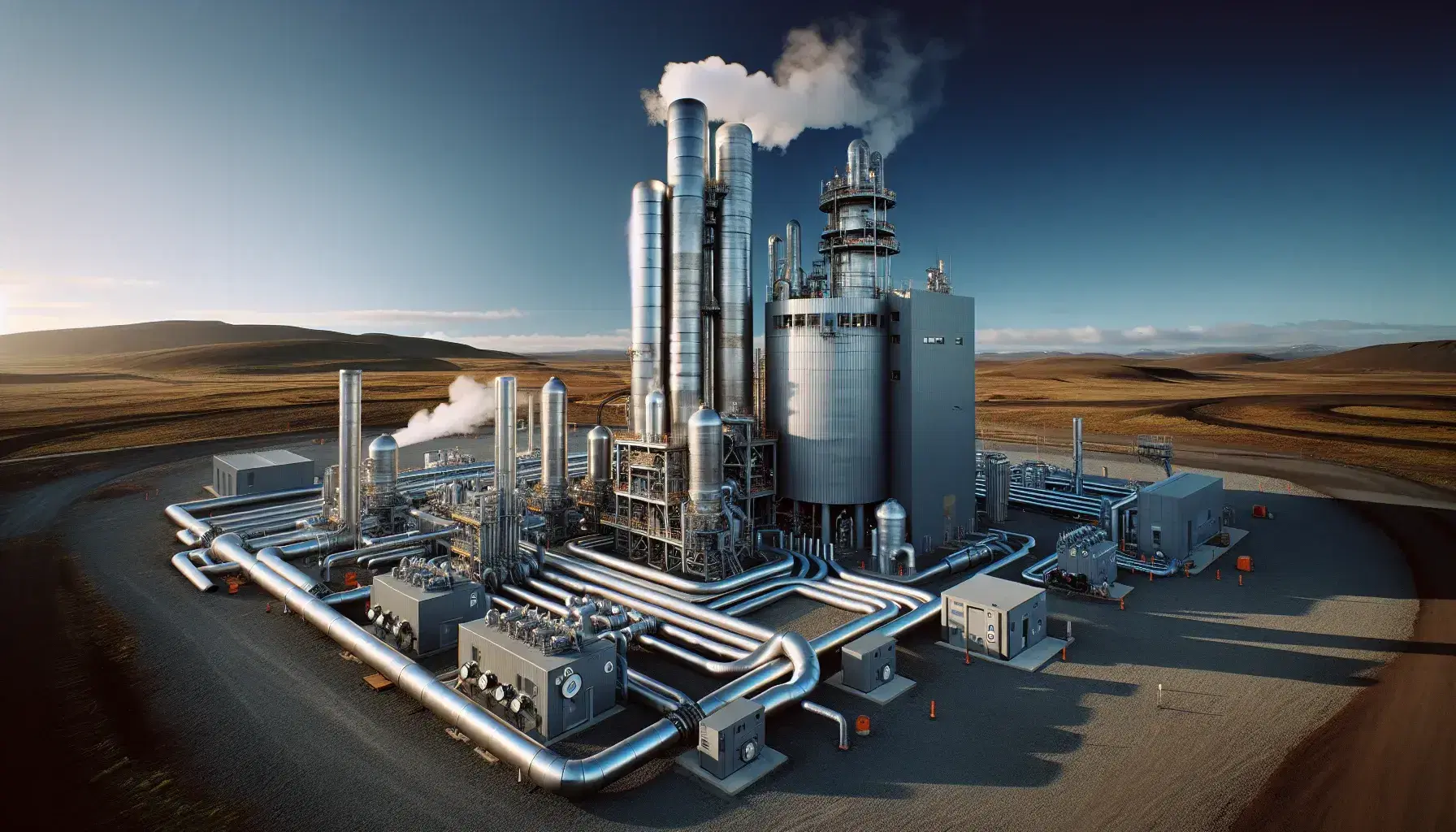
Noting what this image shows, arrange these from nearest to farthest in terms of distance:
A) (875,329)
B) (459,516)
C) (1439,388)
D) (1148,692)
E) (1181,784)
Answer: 1. (1181,784)
2. (1148,692)
3. (459,516)
4. (875,329)
5. (1439,388)

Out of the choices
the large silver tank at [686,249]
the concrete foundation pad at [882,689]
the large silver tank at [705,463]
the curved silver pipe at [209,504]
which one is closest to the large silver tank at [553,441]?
the large silver tank at [686,249]

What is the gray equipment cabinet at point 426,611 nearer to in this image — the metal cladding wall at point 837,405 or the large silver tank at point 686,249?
the large silver tank at point 686,249

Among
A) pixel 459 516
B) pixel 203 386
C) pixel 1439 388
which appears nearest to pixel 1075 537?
pixel 459 516

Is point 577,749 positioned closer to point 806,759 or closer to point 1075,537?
point 806,759

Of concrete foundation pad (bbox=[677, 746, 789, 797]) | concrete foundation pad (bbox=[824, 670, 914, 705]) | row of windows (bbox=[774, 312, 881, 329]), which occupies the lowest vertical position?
concrete foundation pad (bbox=[677, 746, 789, 797])

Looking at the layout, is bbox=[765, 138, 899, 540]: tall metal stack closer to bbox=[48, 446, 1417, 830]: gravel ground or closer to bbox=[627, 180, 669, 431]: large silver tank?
bbox=[627, 180, 669, 431]: large silver tank

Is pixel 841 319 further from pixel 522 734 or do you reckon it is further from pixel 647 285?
pixel 522 734

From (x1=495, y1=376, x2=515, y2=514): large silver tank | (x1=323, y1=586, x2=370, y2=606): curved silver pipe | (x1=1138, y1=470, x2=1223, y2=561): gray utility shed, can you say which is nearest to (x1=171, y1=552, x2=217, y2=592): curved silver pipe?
(x1=323, y1=586, x2=370, y2=606): curved silver pipe
